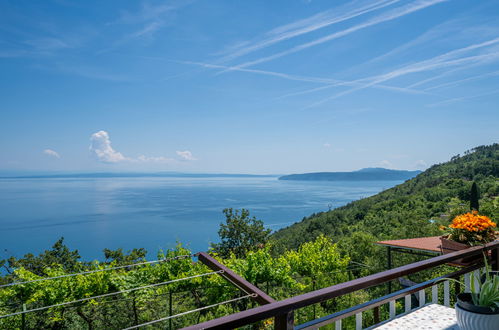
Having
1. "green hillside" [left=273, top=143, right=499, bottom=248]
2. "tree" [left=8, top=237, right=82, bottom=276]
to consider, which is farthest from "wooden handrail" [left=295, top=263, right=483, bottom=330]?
"tree" [left=8, top=237, right=82, bottom=276]

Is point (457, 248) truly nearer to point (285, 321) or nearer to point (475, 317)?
point (475, 317)

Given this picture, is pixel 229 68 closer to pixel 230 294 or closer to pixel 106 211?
pixel 230 294

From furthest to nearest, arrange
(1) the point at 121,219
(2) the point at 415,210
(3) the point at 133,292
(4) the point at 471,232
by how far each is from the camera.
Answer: (1) the point at 121,219, (2) the point at 415,210, (3) the point at 133,292, (4) the point at 471,232

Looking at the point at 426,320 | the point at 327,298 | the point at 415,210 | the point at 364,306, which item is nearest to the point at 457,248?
the point at 426,320

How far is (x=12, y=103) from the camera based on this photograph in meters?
65.2

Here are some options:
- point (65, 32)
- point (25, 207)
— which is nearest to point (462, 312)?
point (65, 32)

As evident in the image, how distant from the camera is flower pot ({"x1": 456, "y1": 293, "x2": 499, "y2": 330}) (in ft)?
4.83

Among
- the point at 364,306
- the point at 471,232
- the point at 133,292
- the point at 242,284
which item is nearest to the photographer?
the point at 242,284

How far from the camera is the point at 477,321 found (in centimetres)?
150

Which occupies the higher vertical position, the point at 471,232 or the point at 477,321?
the point at 471,232

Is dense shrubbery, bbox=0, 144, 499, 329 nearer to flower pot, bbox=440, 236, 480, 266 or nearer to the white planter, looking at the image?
flower pot, bbox=440, 236, 480, 266

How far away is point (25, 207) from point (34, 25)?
9900cm

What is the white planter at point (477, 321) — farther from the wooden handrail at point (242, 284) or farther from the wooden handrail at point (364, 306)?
the wooden handrail at point (242, 284)

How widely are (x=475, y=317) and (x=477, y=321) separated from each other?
2 cm
